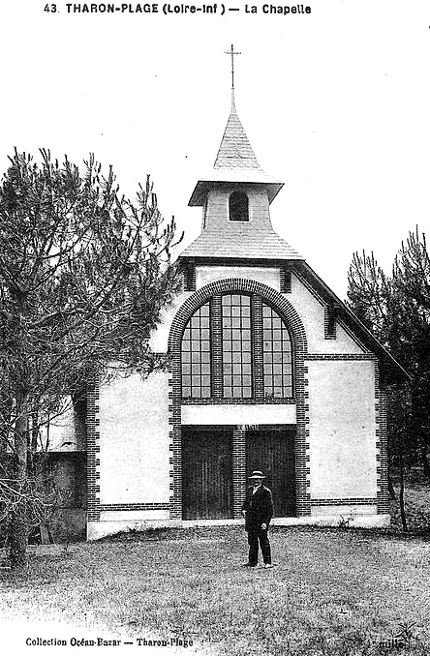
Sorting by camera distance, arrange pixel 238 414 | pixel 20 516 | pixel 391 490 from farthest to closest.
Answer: pixel 391 490
pixel 238 414
pixel 20 516

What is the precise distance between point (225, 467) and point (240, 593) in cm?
967

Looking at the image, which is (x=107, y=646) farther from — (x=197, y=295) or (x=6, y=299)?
(x=197, y=295)

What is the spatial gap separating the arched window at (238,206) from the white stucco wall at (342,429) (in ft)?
14.8

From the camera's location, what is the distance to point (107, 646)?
10094 millimetres

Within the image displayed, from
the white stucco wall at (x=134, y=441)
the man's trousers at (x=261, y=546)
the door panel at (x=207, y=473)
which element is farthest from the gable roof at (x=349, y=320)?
the man's trousers at (x=261, y=546)

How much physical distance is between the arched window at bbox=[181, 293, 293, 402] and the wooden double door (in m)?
1.00

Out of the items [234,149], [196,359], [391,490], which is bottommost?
[391,490]

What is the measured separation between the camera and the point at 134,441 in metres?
22.4

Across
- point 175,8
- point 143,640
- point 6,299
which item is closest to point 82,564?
point 6,299

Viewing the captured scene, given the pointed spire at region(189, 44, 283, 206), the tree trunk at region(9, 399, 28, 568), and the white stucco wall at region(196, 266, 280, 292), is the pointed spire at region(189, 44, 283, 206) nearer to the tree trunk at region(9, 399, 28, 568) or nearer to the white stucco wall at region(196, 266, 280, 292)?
the white stucco wall at region(196, 266, 280, 292)

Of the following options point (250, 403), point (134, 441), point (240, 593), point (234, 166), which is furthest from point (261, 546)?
point (234, 166)

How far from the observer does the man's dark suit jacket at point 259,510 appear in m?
15.5

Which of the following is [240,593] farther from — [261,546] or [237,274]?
[237,274]

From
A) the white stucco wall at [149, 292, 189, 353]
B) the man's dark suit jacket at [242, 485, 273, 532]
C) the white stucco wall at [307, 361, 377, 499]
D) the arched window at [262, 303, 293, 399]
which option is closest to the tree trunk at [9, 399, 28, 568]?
the man's dark suit jacket at [242, 485, 273, 532]
